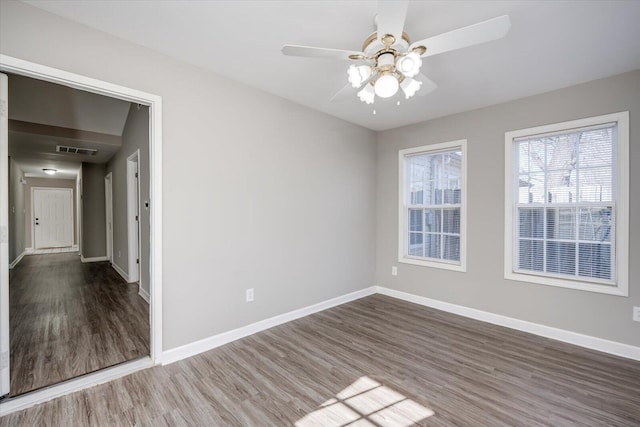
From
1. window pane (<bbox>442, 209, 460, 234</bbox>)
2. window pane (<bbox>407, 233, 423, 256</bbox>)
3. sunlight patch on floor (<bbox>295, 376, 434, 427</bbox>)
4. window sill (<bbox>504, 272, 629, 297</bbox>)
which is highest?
window pane (<bbox>442, 209, 460, 234</bbox>)

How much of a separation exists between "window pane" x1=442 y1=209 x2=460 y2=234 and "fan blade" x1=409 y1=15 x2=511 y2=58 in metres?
2.53

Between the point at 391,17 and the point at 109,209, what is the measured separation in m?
7.62

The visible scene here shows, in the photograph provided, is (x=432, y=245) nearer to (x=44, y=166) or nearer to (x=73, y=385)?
(x=73, y=385)

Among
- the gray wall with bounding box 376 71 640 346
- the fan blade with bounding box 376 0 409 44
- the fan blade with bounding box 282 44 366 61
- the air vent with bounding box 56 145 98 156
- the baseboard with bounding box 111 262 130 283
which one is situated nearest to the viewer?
the fan blade with bounding box 376 0 409 44

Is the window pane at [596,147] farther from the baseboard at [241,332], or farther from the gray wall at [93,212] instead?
the gray wall at [93,212]

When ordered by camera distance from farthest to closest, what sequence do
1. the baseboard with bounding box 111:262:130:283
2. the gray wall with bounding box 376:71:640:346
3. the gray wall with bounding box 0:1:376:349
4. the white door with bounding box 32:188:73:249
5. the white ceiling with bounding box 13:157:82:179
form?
the white door with bounding box 32:188:73:249, the white ceiling with bounding box 13:157:82:179, the baseboard with bounding box 111:262:130:283, the gray wall with bounding box 376:71:640:346, the gray wall with bounding box 0:1:376:349

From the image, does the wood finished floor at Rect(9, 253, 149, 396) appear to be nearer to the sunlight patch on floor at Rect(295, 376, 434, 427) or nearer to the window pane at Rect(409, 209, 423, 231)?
the sunlight patch on floor at Rect(295, 376, 434, 427)

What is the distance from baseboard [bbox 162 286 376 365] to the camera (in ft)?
8.07

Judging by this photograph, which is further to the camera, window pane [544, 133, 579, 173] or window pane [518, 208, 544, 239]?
window pane [518, 208, 544, 239]

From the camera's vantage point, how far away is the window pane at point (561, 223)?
9.57 ft

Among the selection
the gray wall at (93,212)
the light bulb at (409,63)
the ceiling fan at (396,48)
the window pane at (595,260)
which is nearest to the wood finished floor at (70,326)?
the gray wall at (93,212)

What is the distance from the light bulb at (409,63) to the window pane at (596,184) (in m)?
2.48

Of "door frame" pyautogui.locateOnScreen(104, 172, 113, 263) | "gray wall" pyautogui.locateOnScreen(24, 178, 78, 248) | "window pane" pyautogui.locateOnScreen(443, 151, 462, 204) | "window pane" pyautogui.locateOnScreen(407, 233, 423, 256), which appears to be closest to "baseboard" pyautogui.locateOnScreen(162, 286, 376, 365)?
"window pane" pyautogui.locateOnScreen(407, 233, 423, 256)

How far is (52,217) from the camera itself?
9.03 metres
